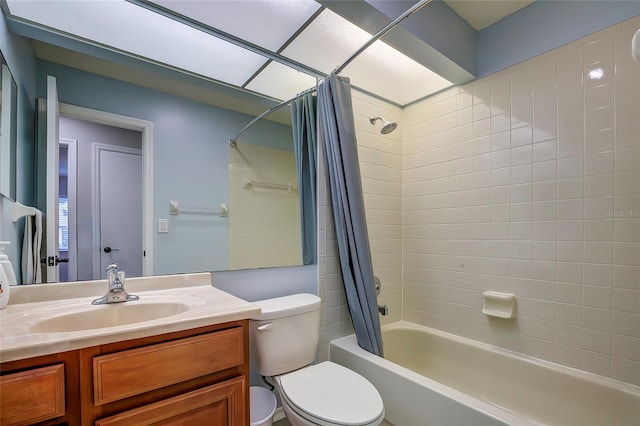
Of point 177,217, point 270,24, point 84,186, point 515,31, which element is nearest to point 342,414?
point 177,217

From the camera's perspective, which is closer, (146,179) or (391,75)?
(146,179)

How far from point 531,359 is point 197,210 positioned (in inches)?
81.5

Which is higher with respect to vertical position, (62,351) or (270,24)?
(270,24)

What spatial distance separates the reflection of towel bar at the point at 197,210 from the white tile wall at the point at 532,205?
1.11 metres

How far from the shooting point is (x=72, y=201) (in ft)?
3.83

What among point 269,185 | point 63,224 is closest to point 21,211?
point 63,224

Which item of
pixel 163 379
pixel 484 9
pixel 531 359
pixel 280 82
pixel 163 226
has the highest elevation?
pixel 484 9

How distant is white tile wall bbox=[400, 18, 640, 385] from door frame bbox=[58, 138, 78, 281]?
67.0 inches

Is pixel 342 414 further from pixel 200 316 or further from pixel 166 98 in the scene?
pixel 166 98

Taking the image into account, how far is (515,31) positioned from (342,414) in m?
2.34

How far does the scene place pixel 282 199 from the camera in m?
1.83

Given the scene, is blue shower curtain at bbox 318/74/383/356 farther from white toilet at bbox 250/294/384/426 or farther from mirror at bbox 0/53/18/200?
mirror at bbox 0/53/18/200

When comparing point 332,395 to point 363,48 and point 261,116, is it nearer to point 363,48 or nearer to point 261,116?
point 261,116

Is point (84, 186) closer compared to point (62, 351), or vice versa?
point (62, 351)
